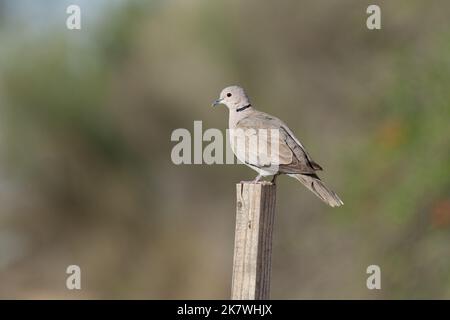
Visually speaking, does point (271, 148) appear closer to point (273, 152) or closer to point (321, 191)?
point (273, 152)

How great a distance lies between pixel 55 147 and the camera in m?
16.0

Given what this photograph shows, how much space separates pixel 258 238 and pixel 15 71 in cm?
1246

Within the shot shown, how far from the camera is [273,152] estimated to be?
6117mm

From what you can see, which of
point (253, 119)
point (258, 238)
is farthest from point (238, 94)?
point (258, 238)

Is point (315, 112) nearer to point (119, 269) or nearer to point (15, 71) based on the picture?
point (119, 269)

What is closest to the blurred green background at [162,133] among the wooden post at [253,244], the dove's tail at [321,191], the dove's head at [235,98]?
the dove's head at [235,98]

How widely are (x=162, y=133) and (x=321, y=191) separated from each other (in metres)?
10.1

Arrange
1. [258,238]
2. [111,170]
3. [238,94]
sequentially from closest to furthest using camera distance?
[258,238] < [238,94] < [111,170]

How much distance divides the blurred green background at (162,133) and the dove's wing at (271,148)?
5.62 metres

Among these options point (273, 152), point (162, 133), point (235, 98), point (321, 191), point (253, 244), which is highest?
point (162, 133)

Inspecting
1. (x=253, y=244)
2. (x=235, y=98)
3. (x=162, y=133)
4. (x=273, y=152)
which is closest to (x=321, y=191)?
(x=273, y=152)

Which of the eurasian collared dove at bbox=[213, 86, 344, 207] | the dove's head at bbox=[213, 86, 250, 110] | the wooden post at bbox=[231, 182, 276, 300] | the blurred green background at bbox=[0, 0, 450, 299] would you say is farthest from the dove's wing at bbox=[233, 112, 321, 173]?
the blurred green background at bbox=[0, 0, 450, 299]

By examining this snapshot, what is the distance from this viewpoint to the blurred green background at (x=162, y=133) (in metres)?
12.6

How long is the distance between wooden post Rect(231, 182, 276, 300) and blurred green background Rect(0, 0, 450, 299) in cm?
771
